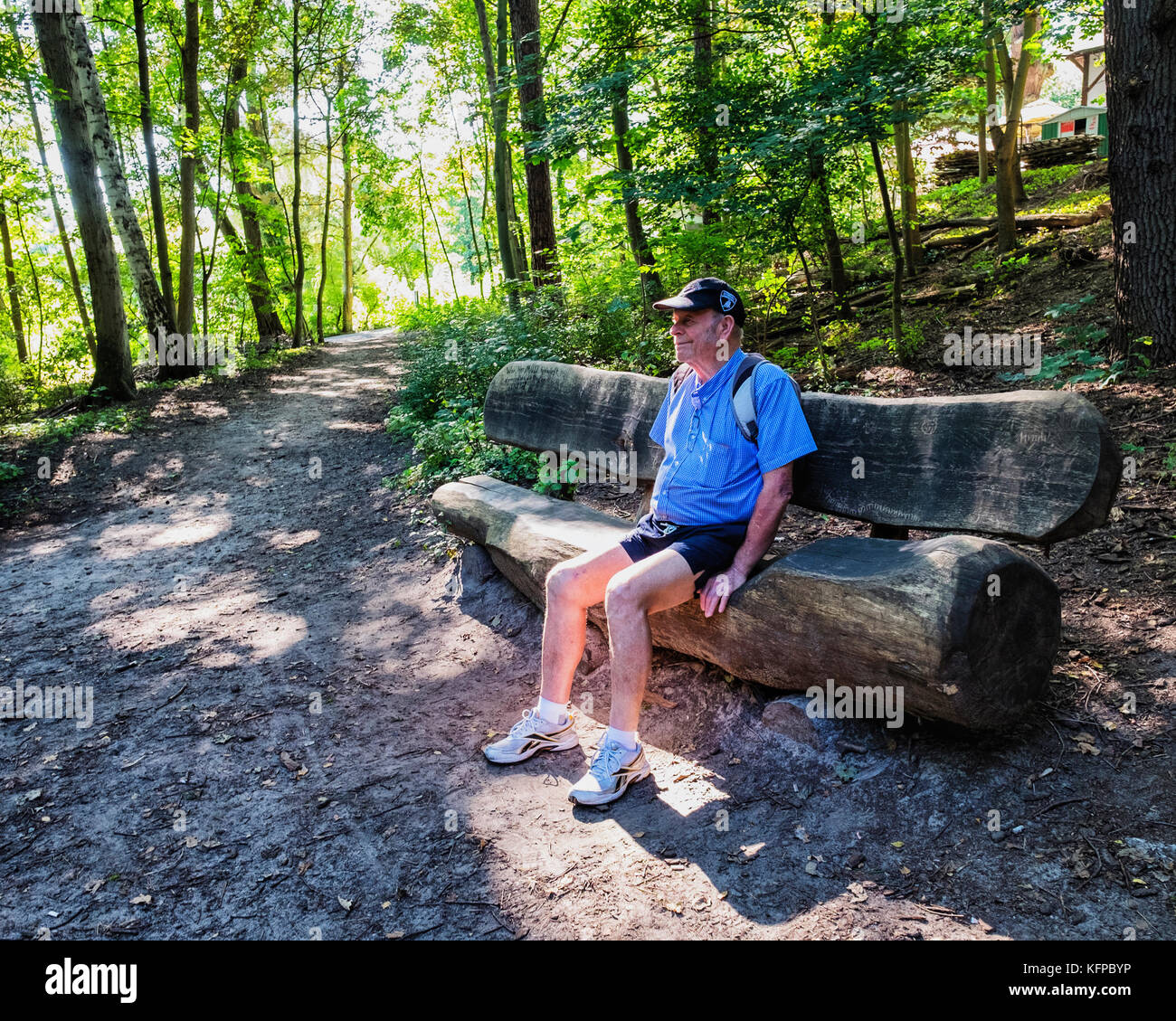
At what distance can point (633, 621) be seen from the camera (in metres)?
2.97

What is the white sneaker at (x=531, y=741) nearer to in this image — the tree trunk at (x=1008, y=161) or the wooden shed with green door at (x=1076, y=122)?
the tree trunk at (x=1008, y=161)

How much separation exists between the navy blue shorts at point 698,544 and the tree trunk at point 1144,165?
4.05 meters

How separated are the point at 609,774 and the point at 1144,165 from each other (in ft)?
17.7

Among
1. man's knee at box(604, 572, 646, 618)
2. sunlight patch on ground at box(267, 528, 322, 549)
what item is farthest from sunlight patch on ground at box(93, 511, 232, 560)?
man's knee at box(604, 572, 646, 618)

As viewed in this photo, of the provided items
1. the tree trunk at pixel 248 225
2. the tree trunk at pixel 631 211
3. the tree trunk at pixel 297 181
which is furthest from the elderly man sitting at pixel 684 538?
the tree trunk at pixel 297 181

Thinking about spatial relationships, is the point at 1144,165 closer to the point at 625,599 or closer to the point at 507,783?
the point at 625,599

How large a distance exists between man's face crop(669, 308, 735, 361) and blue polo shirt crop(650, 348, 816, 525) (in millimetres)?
106

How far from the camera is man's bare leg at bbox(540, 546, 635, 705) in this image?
10.7 ft

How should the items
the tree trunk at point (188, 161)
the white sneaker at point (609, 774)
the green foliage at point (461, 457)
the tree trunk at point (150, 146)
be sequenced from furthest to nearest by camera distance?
the tree trunk at point (188, 161) < the tree trunk at point (150, 146) < the green foliage at point (461, 457) < the white sneaker at point (609, 774)

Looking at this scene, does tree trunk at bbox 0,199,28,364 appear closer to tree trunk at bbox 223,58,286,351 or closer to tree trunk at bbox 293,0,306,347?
tree trunk at bbox 223,58,286,351

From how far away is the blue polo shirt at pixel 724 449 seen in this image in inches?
120

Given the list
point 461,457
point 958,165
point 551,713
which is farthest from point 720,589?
point 958,165

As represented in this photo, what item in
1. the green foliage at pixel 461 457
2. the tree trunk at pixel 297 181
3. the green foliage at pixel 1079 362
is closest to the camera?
the green foliage at pixel 1079 362
